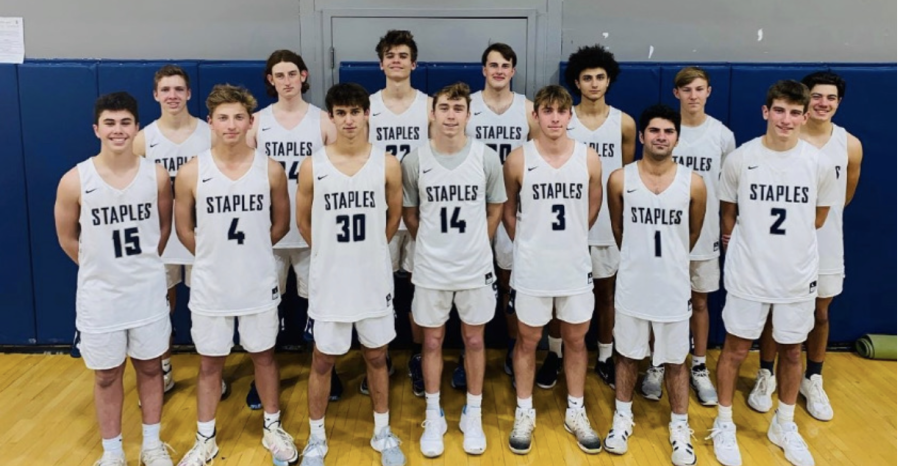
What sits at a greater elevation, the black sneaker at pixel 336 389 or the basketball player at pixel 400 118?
the basketball player at pixel 400 118

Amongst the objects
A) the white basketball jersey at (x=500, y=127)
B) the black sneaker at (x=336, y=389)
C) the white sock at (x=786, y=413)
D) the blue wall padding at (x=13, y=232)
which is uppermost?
the white basketball jersey at (x=500, y=127)

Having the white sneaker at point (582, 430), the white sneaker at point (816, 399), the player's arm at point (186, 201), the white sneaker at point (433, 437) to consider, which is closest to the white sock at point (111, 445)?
the player's arm at point (186, 201)

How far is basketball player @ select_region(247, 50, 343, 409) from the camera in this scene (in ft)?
14.4

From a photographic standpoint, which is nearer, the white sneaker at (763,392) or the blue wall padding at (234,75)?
the white sneaker at (763,392)

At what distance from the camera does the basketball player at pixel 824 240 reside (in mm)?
4207

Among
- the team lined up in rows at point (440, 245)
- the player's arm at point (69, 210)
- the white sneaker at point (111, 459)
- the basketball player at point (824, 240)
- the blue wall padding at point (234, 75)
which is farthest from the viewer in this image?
the blue wall padding at point (234, 75)

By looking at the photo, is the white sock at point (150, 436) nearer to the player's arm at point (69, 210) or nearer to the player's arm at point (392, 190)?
the player's arm at point (69, 210)

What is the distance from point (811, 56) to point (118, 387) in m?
5.01

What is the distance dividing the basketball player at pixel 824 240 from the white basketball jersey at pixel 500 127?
162cm

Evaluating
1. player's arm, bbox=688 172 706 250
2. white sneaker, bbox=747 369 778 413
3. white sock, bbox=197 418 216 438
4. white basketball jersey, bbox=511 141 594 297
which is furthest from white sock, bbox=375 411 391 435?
white sneaker, bbox=747 369 778 413

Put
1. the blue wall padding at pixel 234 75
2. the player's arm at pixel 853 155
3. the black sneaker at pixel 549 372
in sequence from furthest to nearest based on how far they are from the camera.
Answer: the blue wall padding at pixel 234 75 → the black sneaker at pixel 549 372 → the player's arm at pixel 853 155

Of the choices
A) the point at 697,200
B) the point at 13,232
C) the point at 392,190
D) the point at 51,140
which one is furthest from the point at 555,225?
the point at 13,232

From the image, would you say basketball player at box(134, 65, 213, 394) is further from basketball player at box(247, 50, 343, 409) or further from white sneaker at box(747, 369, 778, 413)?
white sneaker at box(747, 369, 778, 413)

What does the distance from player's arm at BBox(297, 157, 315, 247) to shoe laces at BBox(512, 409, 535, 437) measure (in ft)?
4.95
